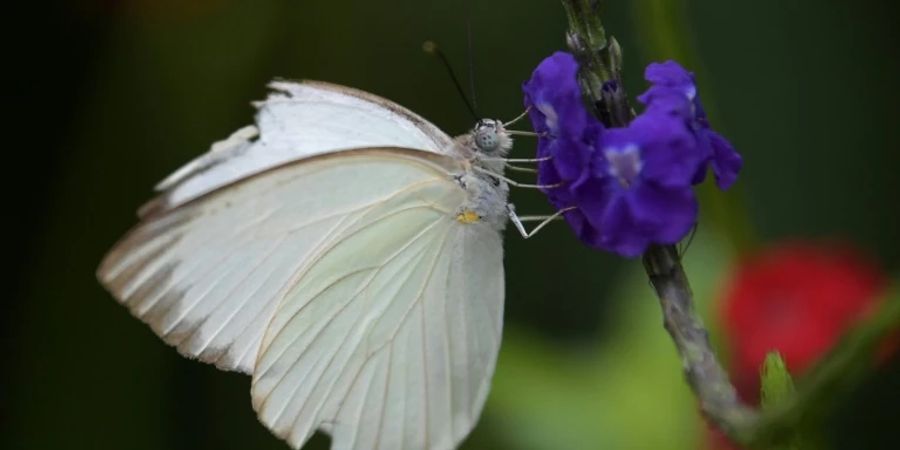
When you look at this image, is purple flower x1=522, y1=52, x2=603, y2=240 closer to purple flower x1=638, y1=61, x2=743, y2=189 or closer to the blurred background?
purple flower x1=638, y1=61, x2=743, y2=189

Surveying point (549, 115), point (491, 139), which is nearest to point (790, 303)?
point (491, 139)

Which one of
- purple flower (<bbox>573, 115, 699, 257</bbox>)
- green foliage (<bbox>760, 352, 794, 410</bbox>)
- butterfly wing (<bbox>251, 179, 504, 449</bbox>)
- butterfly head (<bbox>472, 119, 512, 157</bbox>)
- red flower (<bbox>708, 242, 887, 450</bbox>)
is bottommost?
red flower (<bbox>708, 242, 887, 450</bbox>)

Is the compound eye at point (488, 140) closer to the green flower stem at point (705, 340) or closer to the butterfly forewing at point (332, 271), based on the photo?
the butterfly forewing at point (332, 271)

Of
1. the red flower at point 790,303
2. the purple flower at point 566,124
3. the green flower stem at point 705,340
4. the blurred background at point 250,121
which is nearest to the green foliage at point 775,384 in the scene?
the green flower stem at point 705,340

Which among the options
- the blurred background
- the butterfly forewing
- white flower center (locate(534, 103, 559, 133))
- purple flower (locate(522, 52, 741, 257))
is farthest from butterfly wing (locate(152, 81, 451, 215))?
the blurred background

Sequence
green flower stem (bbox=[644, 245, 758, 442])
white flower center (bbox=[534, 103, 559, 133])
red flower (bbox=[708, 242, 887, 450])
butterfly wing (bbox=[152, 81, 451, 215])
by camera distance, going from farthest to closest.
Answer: red flower (bbox=[708, 242, 887, 450]), butterfly wing (bbox=[152, 81, 451, 215]), white flower center (bbox=[534, 103, 559, 133]), green flower stem (bbox=[644, 245, 758, 442])

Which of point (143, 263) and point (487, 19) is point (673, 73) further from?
point (487, 19)
